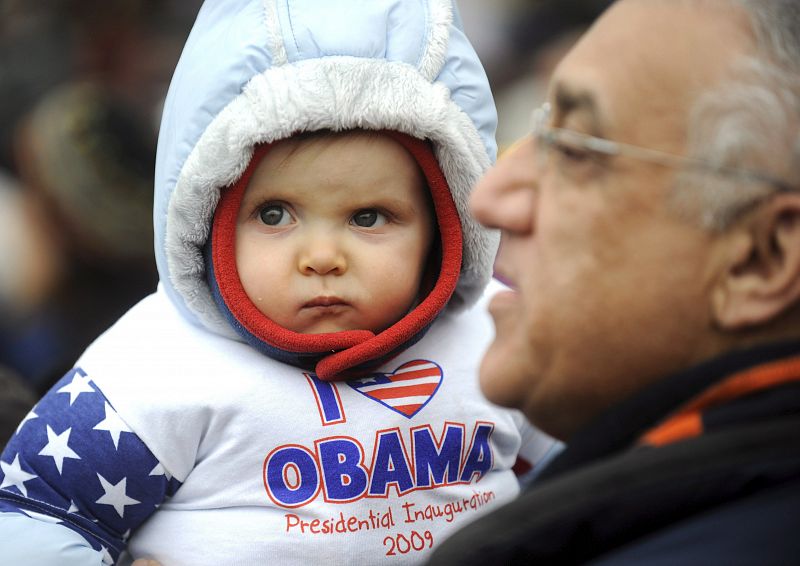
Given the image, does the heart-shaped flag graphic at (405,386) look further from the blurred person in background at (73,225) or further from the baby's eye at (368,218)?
the blurred person in background at (73,225)

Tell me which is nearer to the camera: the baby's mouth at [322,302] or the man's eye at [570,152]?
the man's eye at [570,152]

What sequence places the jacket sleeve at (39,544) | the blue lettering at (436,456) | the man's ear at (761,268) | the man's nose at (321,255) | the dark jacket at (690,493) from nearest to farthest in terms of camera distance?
1. the dark jacket at (690,493)
2. the man's ear at (761,268)
3. the jacket sleeve at (39,544)
4. the man's nose at (321,255)
5. the blue lettering at (436,456)

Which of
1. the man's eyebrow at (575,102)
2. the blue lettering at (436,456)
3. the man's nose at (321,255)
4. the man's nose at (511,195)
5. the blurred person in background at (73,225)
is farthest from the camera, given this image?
the blurred person in background at (73,225)

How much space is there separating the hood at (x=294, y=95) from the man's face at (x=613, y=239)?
20.8 inches

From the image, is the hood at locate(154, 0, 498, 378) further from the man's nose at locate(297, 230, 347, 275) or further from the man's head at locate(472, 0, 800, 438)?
the man's head at locate(472, 0, 800, 438)

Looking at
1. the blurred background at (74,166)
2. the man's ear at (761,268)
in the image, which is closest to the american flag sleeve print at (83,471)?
the man's ear at (761,268)

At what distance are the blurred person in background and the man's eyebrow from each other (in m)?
3.02

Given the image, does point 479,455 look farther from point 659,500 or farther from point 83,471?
point 659,500

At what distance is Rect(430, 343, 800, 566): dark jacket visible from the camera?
1.45 m

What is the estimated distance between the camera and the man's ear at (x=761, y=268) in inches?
62.0

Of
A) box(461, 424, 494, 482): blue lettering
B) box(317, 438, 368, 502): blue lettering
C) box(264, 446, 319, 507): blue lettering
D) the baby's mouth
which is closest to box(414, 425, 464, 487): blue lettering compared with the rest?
box(461, 424, 494, 482): blue lettering

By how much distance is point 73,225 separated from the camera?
4680 mm

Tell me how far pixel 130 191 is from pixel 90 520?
2.73 metres

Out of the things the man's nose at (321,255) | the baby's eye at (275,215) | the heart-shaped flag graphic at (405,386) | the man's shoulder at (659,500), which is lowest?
the heart-shaped flag graphic at (405,386)
